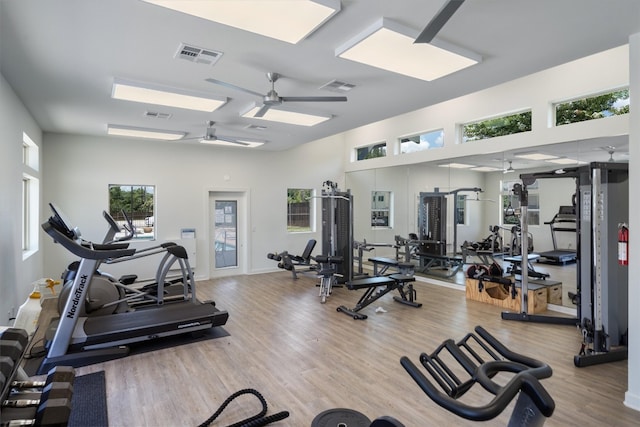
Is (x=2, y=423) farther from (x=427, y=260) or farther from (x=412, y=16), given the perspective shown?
(x=427, y=260)

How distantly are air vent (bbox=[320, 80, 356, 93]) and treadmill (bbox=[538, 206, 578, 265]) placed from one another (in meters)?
3.48

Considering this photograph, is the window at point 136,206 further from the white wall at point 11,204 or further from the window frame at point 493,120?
the window frame at point 493,120

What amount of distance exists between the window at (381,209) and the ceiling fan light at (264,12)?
5.94m

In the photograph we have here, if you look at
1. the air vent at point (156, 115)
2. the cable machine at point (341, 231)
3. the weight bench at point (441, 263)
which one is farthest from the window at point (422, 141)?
the air vent at point (156, 115)

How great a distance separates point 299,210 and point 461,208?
151 inches

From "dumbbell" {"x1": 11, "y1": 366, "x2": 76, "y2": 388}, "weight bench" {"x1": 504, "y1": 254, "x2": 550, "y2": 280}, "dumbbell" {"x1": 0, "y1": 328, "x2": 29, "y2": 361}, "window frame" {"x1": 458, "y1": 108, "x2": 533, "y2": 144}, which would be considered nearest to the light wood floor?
"weight bench" {"x1": 504, "y1": 254, "x2": 550, "y2": 280}

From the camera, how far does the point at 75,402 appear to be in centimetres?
274

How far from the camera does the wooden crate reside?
16.3ft

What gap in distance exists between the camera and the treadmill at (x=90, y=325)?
3.38 m

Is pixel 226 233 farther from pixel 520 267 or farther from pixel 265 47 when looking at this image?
pixel 520 267

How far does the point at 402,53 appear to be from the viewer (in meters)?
2.99

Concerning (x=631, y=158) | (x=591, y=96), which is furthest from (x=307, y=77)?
(x=591, y=96)

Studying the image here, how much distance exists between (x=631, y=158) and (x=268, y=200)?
6.67 metres

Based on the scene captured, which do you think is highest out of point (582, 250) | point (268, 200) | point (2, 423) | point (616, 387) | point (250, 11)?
point (250, 11)
